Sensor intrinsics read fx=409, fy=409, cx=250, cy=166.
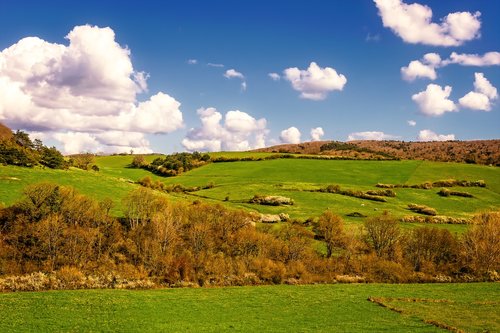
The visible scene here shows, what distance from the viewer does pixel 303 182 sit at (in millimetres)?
121812

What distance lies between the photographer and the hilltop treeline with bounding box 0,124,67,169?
A: 256 feet

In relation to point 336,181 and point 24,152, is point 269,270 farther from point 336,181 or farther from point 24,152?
point 336,181

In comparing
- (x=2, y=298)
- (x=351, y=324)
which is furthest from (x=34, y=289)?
(x=351, y=324)

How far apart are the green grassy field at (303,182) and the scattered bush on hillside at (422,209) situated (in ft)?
8.51

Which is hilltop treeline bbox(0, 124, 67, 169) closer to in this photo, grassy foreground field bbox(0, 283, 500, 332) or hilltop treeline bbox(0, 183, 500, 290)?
hilltop treeline bbox(0, 183, 500, 290)

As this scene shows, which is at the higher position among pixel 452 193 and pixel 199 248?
pixel 452 193

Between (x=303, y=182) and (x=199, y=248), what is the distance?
6712 centimetres

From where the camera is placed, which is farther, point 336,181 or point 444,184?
→ point 336,181

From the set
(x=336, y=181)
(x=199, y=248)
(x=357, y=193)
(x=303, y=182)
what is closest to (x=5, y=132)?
(x=199, y=248)

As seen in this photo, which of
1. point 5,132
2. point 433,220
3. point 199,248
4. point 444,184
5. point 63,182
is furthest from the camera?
point 444,184

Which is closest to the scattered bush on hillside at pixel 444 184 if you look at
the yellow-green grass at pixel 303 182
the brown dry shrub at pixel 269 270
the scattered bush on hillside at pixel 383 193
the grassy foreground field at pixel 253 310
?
the yellow-green grass at pixel 303 182

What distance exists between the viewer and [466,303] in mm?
42125

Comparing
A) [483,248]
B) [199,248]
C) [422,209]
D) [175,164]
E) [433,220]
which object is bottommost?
[199,248]

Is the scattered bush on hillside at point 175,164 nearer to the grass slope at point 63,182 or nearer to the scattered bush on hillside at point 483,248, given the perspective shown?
the grass slope at point 63,182
